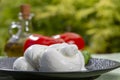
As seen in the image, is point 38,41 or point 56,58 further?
point 38,41

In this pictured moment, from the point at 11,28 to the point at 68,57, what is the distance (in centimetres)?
76

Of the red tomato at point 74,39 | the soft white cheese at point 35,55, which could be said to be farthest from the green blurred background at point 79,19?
the soft white cheese at point 35,55

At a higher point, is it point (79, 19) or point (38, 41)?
point (79, 19)

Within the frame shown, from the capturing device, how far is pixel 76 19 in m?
3.20

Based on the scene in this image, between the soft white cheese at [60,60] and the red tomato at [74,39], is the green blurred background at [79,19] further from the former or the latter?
the soft white cheese at [60,60]

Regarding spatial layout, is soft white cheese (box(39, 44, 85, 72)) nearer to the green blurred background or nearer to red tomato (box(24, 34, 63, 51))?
red tomato (box(24, 34, 63, 51))

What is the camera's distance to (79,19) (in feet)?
10.4

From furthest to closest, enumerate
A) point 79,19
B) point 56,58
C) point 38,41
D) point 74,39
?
point 79,19, point 74,39, point 38,41, point 56,58

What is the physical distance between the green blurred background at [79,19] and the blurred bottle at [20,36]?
157cm

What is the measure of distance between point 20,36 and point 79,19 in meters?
1.74

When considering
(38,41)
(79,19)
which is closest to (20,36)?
(38,41)

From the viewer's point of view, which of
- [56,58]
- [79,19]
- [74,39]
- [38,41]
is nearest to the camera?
[56,58]

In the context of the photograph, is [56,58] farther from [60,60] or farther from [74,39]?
[74,39]

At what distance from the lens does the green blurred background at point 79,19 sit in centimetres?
313
